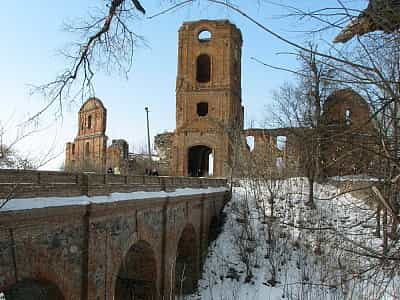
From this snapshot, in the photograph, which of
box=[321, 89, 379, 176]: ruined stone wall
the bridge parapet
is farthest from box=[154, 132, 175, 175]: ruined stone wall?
box=[321, 89, 379, 176]: ruined stone wall

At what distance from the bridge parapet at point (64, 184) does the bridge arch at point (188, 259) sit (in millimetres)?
4920

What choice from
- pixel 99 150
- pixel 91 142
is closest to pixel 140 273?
pixel 99 150

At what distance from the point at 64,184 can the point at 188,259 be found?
390 inches

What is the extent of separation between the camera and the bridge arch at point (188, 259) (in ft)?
49.4

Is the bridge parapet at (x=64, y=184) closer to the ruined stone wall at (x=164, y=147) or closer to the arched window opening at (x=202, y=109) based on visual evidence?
the arched window opening at (x=202, y=109)

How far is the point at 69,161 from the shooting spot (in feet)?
106

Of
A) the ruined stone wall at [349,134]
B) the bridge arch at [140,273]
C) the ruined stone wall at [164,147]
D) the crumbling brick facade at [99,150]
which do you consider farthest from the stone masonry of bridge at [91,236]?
the crumbling brick facade at [99,150]

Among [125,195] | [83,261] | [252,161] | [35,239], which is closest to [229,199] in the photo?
[252,161]

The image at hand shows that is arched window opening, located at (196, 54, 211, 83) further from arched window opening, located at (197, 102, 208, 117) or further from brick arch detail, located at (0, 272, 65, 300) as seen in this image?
brick arch detail, located at (0, 272, 65, 300)

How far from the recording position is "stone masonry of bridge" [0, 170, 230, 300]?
217 inches

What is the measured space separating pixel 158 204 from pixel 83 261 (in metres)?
3.92

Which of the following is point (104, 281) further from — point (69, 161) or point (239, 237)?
point (69, 161)

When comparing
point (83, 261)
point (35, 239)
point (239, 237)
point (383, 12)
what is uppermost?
point (383, 12)

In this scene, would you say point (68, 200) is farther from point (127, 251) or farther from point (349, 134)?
point (349, 134)
